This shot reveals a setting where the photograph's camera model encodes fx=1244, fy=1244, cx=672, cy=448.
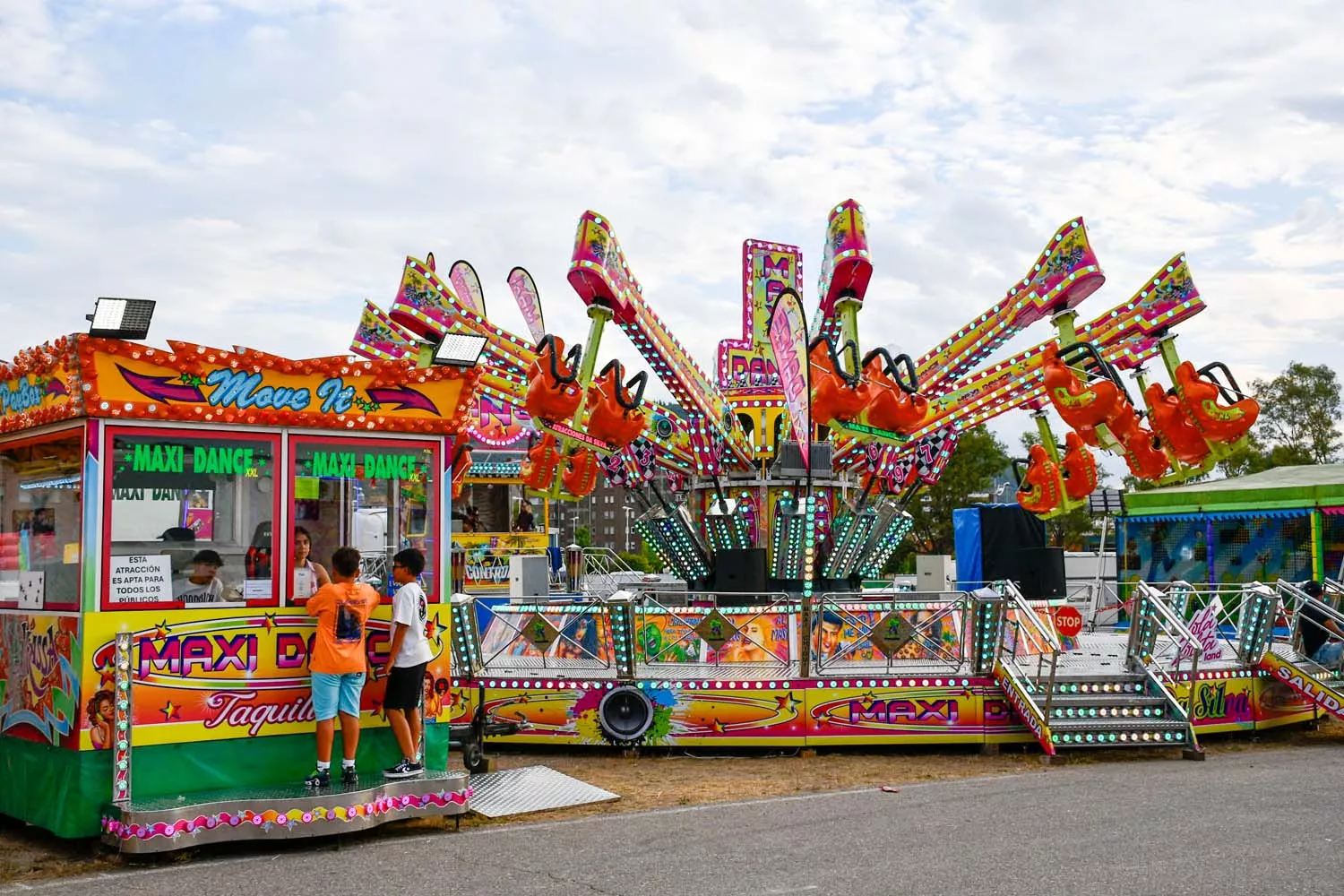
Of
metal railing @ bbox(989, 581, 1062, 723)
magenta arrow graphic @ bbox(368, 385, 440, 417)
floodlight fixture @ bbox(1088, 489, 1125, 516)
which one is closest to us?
magenta arrow graphic @ bbox(368, 385, 440, 417)

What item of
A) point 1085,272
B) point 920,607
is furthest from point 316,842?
point 1085,272

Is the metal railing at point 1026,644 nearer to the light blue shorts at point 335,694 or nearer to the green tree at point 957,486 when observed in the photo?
the light blue shorts at point 335,694

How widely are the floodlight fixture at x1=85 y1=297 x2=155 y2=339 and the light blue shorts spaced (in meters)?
2.31

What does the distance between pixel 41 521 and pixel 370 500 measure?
207 centimetres

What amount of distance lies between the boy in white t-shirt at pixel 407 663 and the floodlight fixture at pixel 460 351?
52.2 inches

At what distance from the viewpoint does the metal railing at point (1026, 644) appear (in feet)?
37.7

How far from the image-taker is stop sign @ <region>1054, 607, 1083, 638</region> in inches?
595

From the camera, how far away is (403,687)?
798 cm

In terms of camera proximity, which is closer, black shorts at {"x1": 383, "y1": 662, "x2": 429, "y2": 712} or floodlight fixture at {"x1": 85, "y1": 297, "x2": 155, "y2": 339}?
floodlight fixture at {"x1": 85, "y1": 297, "x2": 155, "y2": 339}

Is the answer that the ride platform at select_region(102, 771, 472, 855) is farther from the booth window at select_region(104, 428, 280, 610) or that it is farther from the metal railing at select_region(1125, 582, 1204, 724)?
the metal railing at select_region(1125, 582, 1204, 724)

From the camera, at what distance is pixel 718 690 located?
11.9 metres

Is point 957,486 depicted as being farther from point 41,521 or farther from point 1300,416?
point 41,521

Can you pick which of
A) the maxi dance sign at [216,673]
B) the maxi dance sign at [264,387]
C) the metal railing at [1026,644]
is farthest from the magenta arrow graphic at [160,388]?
the metal railing at [1026,644]

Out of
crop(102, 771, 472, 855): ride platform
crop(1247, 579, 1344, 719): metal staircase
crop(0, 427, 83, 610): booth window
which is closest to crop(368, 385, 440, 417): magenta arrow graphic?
crop(0, 427, 83, 610): booth window
